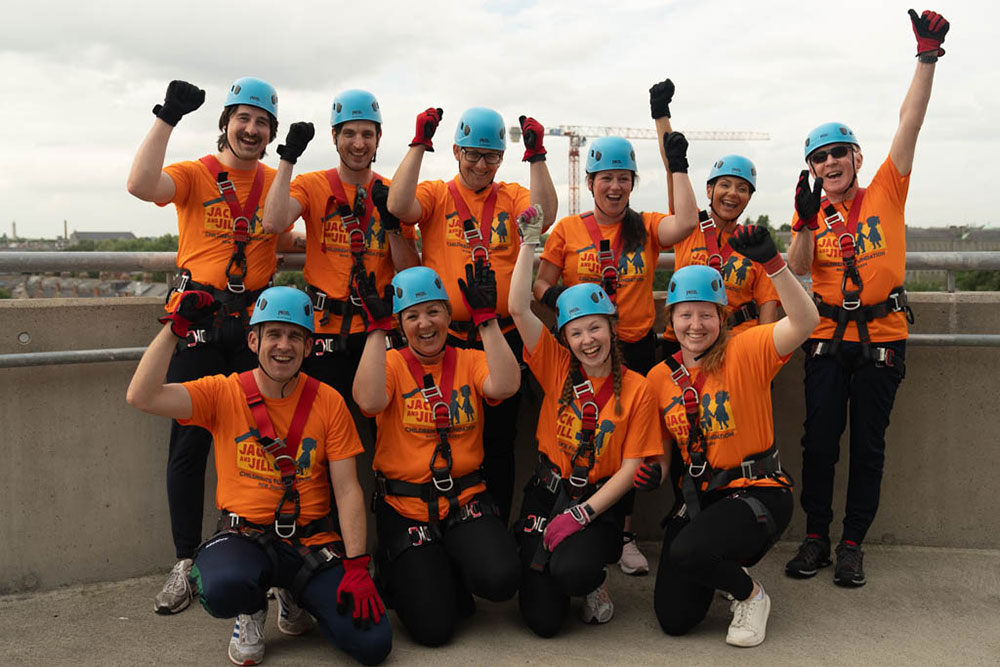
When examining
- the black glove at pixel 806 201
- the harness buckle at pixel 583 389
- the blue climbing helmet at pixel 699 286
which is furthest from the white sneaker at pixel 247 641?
the black glove at pixel 806 201

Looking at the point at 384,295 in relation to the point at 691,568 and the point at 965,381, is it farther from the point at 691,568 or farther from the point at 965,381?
the point at 965,381

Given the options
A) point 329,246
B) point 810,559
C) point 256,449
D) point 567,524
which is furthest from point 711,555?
point 329,246

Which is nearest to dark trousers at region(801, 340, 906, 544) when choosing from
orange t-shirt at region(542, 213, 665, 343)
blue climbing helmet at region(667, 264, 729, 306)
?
blue climbing helmet at region(667, 264, 729, 306)

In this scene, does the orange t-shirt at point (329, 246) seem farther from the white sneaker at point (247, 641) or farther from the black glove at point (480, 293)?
the white sneaker at point (247, 641)

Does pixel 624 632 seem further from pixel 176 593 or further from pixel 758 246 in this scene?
pixel 176 593

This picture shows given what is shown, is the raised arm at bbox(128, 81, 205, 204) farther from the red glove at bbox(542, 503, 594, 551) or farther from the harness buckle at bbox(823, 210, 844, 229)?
the harness buckle at bbox(823, 210, 844, 229)

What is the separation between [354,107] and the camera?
4992 millimetres

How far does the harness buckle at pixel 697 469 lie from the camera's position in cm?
462

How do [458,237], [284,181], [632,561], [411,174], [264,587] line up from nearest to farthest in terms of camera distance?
[264,587]
[284,181]
[411,174]
[458,237]
[632,561]

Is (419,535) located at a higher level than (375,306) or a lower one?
lower

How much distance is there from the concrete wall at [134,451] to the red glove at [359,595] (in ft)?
4.73

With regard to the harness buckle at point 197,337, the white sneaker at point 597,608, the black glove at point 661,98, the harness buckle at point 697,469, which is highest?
the black glove at point 661,98

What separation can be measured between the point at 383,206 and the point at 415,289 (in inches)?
27.1

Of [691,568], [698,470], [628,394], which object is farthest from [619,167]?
[691,568]
